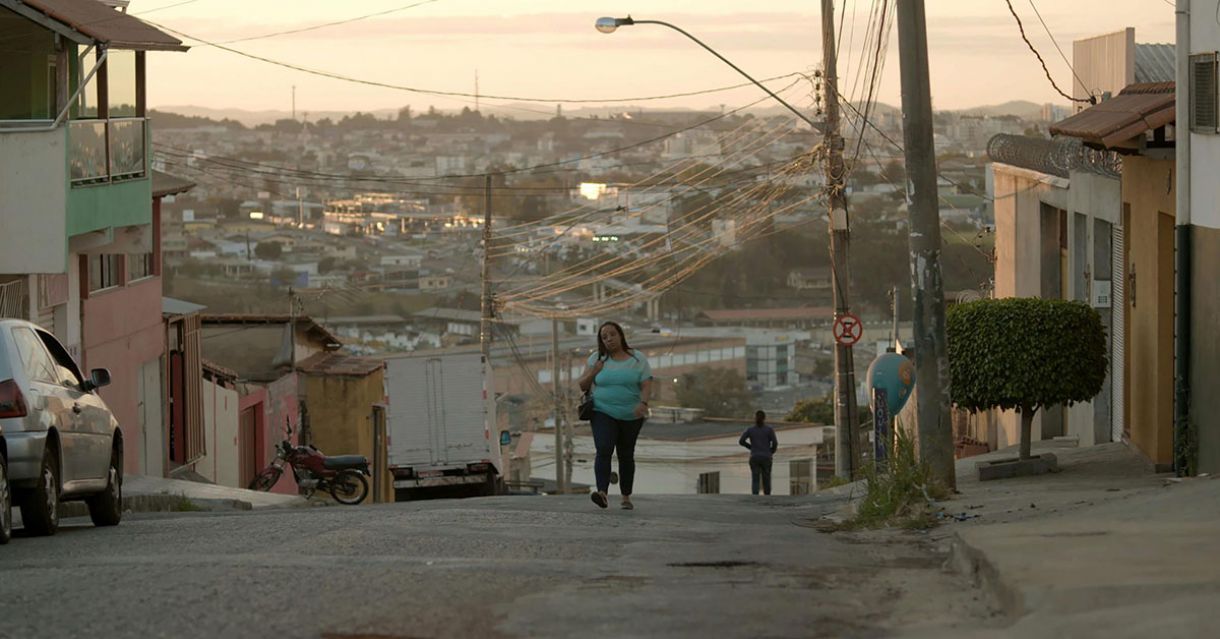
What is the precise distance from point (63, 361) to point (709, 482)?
116 feet

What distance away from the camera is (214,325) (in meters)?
48.2

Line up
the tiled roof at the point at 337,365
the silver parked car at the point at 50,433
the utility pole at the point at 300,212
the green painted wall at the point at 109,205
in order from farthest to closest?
the utility pole at the point at 300,212, the tiled roof at the point at 337,365, the green painted wall at the point at 109,205, the silver parked car at the point at 50,433

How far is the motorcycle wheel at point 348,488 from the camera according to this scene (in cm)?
3161

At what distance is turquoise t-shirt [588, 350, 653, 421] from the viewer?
1549 centimetres

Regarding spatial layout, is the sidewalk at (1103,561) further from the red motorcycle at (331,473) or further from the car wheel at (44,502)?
the red motorcycle at (331,473)

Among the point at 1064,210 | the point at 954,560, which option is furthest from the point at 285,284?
the point at 954,560

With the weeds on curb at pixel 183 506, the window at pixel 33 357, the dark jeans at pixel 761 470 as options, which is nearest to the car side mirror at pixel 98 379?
the window at pixel 33 357

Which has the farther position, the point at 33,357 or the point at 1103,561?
the point at 33,357

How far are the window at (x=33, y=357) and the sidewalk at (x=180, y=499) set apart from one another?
5437mm

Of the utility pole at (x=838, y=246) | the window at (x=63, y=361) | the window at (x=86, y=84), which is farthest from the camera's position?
the utility pole at (x=838, y=246)

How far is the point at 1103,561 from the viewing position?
8.46 metres

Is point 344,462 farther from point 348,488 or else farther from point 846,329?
point 846,329

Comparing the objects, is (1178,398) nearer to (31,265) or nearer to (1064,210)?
(1064,210)

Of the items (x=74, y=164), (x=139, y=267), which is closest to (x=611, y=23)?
(x=74, y=164)
